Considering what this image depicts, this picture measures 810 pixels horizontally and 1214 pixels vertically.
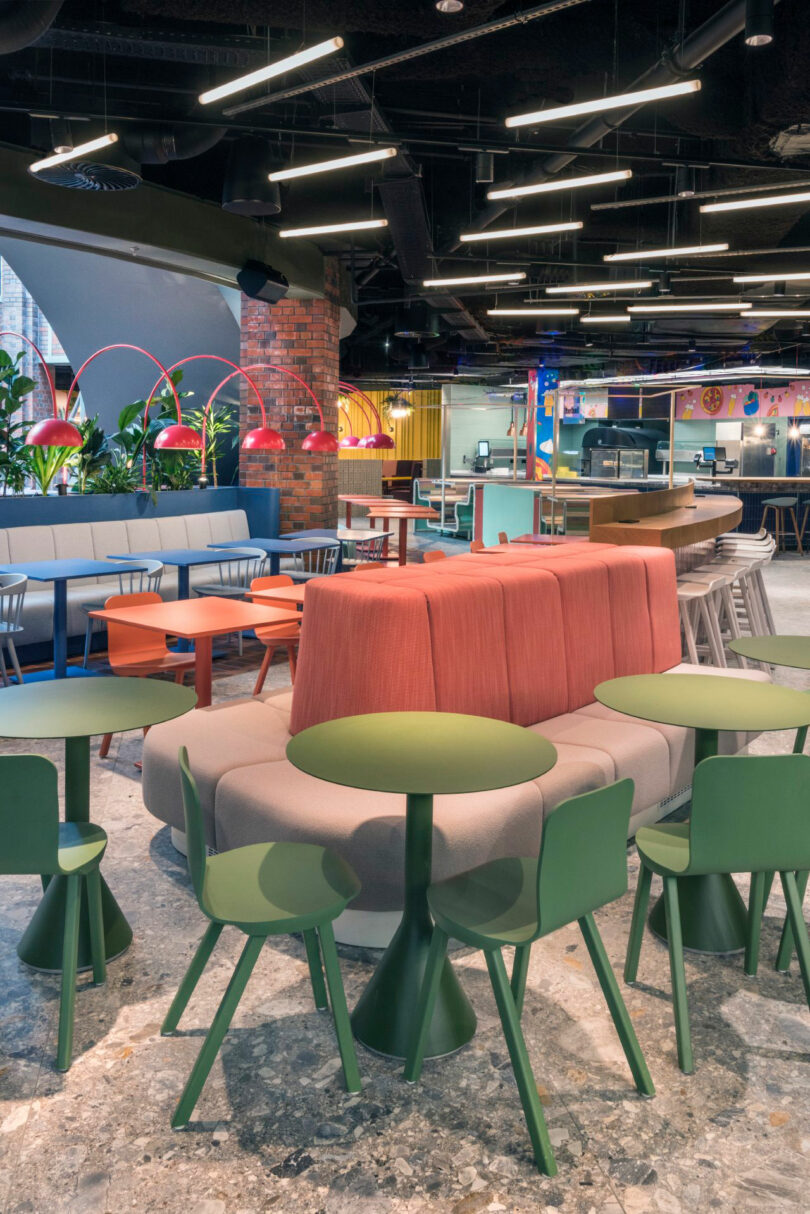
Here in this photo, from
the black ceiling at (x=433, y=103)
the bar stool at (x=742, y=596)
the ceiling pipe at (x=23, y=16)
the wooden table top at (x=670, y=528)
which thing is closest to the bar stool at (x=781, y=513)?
the black ceiling at (x=433, y=103)

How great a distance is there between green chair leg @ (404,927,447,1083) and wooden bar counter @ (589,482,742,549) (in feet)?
11.3

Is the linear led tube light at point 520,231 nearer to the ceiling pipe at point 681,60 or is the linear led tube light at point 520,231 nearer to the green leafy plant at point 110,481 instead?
the ceiling pipe at point 681,60

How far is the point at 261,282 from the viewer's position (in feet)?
26.2

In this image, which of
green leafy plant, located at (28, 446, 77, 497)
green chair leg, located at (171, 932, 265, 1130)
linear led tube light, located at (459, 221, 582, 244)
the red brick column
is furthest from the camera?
the red brick column

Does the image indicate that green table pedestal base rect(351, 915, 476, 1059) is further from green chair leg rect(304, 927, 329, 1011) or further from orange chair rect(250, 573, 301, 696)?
orange chair rect(250, 573, 301, 696)

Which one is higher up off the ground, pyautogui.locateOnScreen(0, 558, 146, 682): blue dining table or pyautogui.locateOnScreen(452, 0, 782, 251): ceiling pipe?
pyautogui.locateOnScreen(452, 0, 782, 251): ceiling pipe

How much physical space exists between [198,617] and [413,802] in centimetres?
251

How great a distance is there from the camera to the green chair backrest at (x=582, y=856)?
74.2 inches

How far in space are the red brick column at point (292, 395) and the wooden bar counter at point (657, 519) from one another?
3552 millimetres

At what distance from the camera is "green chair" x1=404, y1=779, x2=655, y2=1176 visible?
190 centimetres

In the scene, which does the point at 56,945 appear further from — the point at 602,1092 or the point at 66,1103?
the point at 602,1092

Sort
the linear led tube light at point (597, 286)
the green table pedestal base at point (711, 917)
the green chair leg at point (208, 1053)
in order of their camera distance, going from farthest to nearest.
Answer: the linear led tube light at point (597, 286), the green table pedestal base at point (711, 917), the green chair leg at point (208, 1053)

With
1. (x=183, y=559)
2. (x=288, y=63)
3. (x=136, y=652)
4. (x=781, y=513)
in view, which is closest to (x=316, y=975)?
(x=136, y=652)

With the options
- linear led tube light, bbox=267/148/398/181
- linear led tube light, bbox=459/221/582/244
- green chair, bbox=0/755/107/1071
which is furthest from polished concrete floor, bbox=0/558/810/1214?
linear led tube light, bbox=459/221/582/244
